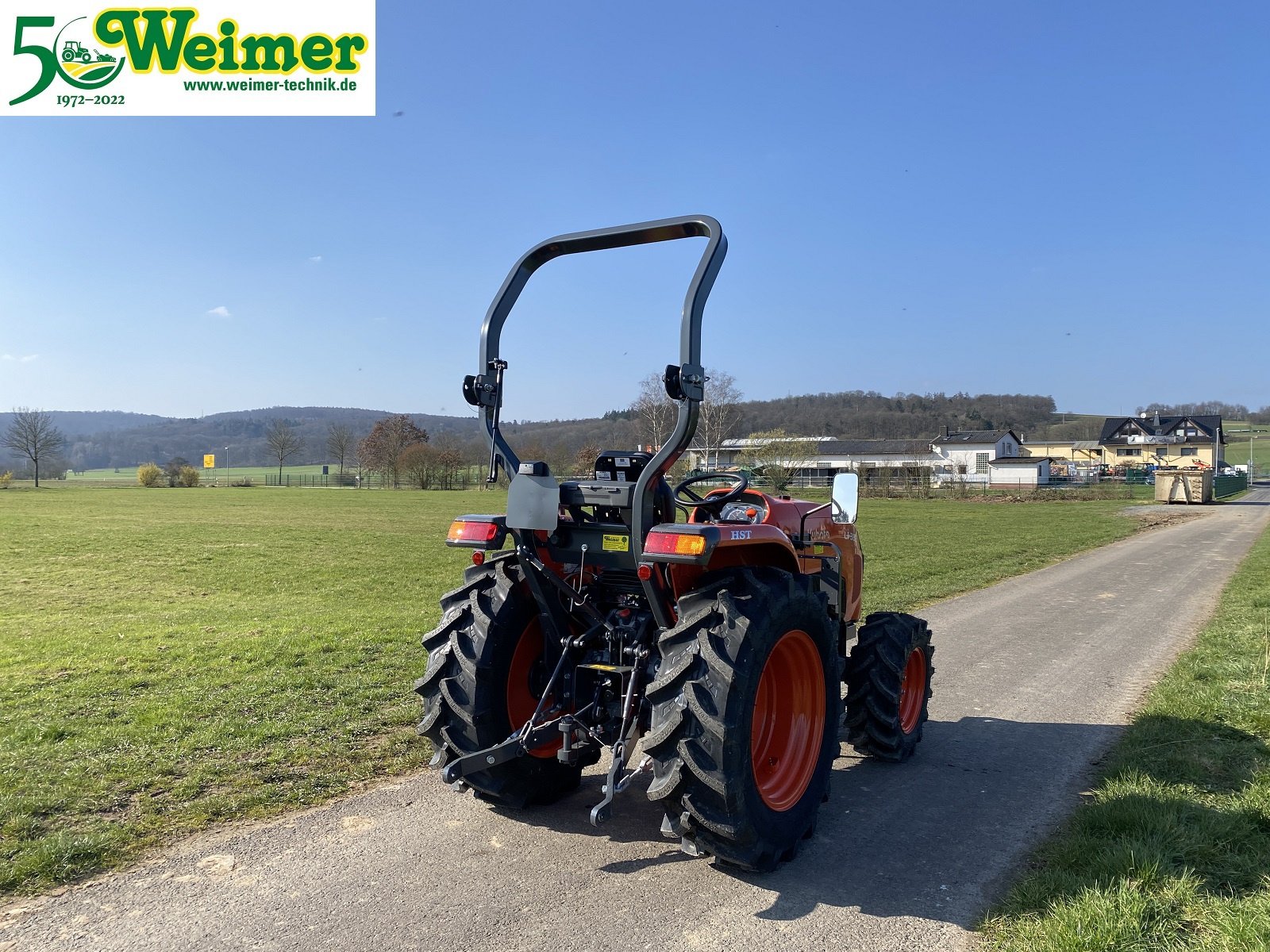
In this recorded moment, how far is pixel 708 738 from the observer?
3.85 metres

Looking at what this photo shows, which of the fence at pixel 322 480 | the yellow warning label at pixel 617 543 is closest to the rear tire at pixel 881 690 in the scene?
the yellow warning label at pixel 617 543

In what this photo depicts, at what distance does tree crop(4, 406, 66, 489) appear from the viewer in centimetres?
8219

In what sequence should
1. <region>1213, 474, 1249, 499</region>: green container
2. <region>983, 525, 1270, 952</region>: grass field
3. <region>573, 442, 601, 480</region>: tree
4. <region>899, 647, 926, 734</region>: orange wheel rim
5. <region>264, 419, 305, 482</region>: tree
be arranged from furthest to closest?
<region>264, 419, 305, 482</region>: tree → <region>1213, 474, 1249, 499</region>: green container → <region>899, 647, 926, 734</region>: orange wheel rim → <region>573, 442, 601, 480</region>: tree → <region>983, 525, 1270, 952</region>: grass field

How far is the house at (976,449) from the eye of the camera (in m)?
81.7

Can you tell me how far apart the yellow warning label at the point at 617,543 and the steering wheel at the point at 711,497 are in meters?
0.56

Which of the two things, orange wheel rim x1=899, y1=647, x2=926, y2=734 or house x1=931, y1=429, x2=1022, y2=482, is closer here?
orange wheel rim x1=899, y1=647, x2=926, y2=734

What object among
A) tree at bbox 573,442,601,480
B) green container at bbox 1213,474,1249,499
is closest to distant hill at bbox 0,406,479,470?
green container at bbox 1213,474,1249,499

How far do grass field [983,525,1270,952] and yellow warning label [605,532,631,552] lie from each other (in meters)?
2.29

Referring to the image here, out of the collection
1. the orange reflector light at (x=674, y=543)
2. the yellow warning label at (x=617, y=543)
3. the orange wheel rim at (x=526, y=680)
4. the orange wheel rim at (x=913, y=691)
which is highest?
the orange reflector light at (x=674, y=543)

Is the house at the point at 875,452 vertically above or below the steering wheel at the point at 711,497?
above

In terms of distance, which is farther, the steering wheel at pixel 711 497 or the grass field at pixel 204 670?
the steering wheel at pixel 711 497

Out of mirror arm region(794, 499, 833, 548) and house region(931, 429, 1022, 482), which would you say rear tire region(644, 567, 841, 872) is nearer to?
mirror arm region(794, 499, 833, 548)

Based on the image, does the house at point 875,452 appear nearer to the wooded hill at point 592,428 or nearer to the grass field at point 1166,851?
the wooded hill at point 592,428

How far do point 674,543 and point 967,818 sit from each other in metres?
2.56
